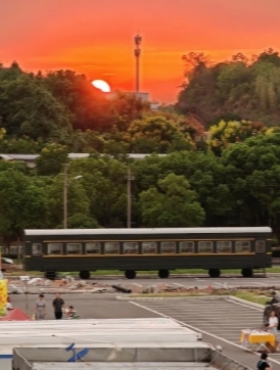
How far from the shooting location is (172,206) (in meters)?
75.6

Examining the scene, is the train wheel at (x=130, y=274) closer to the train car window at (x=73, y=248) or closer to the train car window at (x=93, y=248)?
the train car window at (x=93, y=248)

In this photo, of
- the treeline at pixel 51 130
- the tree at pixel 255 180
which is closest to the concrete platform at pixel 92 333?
the tree at pixel 255 180

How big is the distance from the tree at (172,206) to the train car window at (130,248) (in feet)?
45.3

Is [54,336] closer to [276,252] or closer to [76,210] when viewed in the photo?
[76,210]

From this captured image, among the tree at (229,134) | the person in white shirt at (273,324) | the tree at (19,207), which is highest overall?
the tree at (229,134)

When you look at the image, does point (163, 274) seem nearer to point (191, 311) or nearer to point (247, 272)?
point (247, 272)

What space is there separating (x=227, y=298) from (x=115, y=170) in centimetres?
3364

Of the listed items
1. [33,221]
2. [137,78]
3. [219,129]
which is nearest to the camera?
[33,221]

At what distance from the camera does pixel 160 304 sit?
1822 inches

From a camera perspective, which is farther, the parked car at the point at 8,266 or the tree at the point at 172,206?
the tree at the point at 172,206

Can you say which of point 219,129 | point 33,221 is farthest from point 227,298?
point 219,129

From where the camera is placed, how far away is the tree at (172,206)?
7512 centimetres

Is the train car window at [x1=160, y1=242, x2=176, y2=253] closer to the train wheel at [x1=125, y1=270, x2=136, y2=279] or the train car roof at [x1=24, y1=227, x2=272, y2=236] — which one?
the train car roof at [x1=24, y1=227, x2=272, y2=236]

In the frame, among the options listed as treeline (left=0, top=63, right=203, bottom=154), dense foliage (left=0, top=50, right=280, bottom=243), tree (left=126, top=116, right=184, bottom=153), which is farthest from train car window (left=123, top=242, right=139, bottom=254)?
tree (left=126, top=116, right=184, bottom=153)
